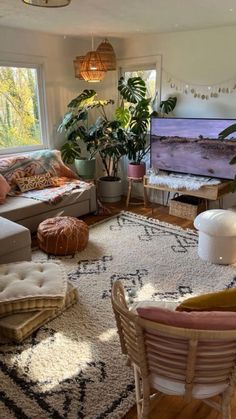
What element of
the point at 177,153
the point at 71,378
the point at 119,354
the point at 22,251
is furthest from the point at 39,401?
the point at 177,153

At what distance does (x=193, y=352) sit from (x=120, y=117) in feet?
12.4

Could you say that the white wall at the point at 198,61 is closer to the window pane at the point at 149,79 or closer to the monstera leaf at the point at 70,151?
the window pane at the point at 149,79

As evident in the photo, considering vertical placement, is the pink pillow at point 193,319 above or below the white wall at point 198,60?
below

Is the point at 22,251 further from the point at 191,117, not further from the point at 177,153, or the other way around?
the point at 191,117

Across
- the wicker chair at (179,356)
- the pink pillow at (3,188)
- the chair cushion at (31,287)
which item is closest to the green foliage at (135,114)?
the pink pillow at (3,188)

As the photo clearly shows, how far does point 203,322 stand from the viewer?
3.49 ft

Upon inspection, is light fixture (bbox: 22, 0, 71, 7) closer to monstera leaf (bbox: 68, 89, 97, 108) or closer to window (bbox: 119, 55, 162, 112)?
monstera leaf (bbox: 68, 89, 97, 108)

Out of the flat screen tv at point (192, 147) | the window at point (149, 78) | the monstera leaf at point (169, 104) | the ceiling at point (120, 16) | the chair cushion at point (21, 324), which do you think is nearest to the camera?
the chair cushion at point (21, 324)

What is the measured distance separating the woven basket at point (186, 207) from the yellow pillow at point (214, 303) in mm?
2779

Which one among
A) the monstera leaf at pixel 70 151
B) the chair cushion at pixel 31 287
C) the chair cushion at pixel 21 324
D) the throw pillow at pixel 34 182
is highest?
the monstera leaf at pixel 70 151

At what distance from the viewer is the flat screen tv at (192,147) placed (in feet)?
12.1

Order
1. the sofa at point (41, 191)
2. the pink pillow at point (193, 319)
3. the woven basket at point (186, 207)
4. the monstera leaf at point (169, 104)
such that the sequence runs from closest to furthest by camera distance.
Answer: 1. the pink pillow at point (193, 319)
2. the sofa at point (41, 191)
3. the woven basket at point (186, 207)
4. the monstera leaf at point (169, 104)

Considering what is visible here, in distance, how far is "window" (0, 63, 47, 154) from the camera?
13.3 feet

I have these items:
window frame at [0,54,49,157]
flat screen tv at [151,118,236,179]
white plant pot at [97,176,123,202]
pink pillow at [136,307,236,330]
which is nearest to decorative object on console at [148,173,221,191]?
flat screen tv at [151,118,236,179]
